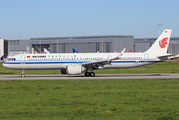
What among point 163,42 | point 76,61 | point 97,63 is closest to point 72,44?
point 163,42

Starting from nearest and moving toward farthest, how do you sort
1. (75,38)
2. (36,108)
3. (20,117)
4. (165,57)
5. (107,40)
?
(20,117) < (36,108) < (165,57) < (107,40) < (75,38)

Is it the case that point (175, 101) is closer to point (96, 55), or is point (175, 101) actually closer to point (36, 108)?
point (36, 108)

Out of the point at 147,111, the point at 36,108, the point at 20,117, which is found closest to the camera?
the point at 20,117

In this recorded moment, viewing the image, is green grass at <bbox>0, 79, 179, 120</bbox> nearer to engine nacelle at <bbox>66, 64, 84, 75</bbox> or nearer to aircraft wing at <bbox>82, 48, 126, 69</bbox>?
engine nacelle at <bbox>66, 64, 84, 75</bbox>

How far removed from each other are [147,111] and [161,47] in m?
29.3

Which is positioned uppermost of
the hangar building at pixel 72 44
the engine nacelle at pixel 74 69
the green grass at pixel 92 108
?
the hangar building at pixel 72 44

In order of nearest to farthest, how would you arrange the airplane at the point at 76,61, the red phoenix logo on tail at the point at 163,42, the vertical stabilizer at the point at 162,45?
the airplane at the point at 76,61
the vertical stabilizer at the point at 162,45
the red phoenix logo on tail at the point at 163,42

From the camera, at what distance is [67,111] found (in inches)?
478

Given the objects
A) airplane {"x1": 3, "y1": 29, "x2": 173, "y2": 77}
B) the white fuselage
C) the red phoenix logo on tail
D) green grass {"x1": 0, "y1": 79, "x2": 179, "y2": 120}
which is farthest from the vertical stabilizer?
green grass {"x1": 0, "y1": 79, "x2": 179, "y2": 120}

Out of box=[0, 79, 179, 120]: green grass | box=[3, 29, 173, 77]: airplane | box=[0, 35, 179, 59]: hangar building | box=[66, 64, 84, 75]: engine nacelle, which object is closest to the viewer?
box=[0, 79, 179, 120]: green grass

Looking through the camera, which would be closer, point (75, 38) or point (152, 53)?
point (152, 53)

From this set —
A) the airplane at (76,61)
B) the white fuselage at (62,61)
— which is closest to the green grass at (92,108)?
the airplane at (76,61)

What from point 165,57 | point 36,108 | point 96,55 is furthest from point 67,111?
point 165,57

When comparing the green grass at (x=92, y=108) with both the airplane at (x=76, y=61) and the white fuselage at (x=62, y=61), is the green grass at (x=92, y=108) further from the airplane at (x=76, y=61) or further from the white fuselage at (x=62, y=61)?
the white fuselage at (x=62, y=61)
